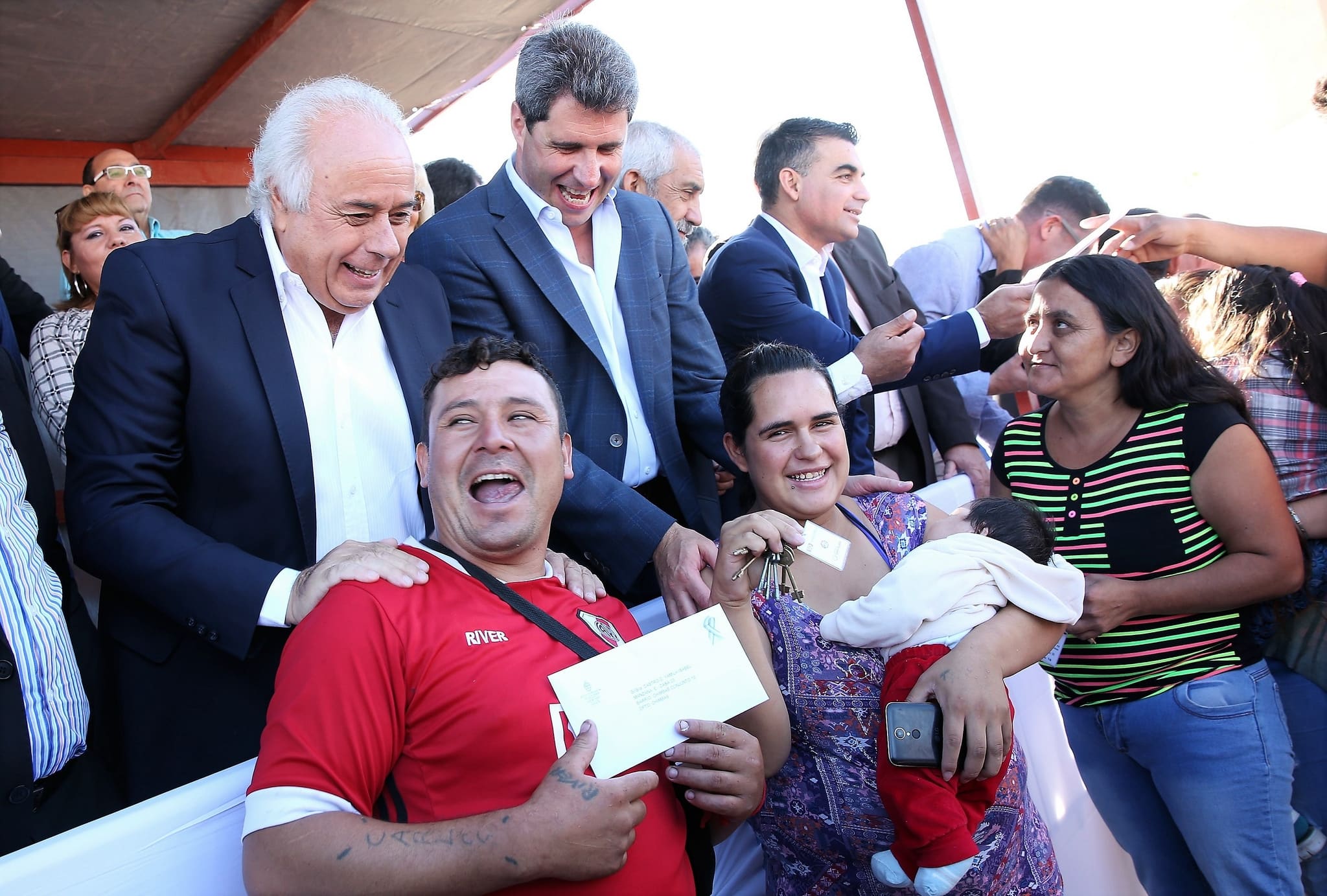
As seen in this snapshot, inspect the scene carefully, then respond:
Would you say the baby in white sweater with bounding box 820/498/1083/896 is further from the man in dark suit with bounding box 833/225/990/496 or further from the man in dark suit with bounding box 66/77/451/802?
the man in dark suit with bounding box 833/225/990/496

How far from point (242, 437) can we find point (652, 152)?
109 inches

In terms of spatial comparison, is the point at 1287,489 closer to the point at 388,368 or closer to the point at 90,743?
the point at 388,368

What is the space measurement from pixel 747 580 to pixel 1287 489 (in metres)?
1.94

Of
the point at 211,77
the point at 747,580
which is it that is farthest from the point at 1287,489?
the point at 211,77

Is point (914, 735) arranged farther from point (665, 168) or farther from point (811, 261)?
point (665, 168)

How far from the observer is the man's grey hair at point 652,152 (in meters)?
4.16

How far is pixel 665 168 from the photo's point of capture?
13.6ft

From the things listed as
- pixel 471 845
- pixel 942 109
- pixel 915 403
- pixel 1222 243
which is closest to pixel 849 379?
pixel 915 403

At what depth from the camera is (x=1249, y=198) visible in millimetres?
6965

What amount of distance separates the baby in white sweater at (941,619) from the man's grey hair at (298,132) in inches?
62.1

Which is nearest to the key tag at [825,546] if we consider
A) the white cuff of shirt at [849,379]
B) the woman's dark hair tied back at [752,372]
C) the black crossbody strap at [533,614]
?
the woman's dark hair tied back at [752,372]

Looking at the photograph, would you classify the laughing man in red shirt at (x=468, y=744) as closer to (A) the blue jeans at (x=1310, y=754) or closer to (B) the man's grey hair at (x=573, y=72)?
(B) the man's grey hair at (x=573, y=72)

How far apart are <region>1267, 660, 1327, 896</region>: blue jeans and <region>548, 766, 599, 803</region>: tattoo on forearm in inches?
87.7

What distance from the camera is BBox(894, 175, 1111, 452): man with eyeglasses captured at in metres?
4.22
